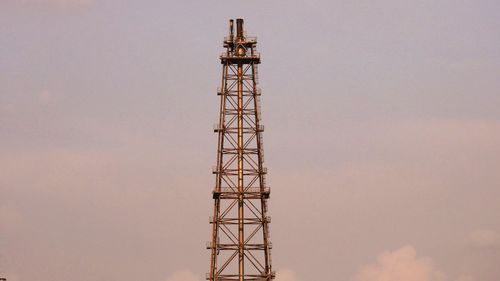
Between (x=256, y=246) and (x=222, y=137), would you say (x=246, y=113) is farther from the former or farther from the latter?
(x=256, y=246)

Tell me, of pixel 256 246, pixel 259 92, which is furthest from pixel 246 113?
pixel 256 246

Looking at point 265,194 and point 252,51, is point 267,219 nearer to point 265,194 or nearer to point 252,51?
point 265,194

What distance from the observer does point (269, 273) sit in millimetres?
134625

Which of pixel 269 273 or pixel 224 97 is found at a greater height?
pixel 224 97

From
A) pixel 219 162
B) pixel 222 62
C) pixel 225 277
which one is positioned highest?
pixel 222 62

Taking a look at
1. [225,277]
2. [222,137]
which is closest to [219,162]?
[222,137]

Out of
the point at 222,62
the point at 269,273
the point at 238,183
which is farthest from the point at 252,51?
the point at 269,273

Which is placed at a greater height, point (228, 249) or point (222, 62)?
point (222, 62)

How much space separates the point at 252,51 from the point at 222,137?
8838mm

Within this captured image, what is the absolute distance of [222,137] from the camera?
137375 millimetres

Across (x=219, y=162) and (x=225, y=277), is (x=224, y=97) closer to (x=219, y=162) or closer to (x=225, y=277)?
(x=219, y=162)

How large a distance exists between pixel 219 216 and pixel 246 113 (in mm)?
10096

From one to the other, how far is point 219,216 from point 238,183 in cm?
355

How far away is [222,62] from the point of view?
139m
